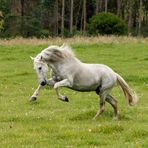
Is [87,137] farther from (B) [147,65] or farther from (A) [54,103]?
(B) [147,65]

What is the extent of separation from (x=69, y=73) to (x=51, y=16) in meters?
65.1

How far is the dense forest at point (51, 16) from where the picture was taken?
66250mm

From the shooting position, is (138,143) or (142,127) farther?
(142,127)

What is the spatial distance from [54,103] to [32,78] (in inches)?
290

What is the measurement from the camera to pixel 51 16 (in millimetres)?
77062

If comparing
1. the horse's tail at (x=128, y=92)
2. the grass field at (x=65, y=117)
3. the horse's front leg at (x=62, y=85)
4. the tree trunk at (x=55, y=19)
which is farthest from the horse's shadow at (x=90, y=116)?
the tree trunk at (x=55, y=19)

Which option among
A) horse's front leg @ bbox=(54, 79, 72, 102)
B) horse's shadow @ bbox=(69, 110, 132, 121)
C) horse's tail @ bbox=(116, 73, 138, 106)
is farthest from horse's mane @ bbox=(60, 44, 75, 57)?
horse's shadow @ bbox=(69, 110, 132, 121)

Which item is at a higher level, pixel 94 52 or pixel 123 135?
pixel 123 135

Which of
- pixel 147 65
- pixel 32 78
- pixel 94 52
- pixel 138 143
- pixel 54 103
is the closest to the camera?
pixel 138 143

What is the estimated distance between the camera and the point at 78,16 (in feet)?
278

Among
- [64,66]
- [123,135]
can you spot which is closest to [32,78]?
[64,66]

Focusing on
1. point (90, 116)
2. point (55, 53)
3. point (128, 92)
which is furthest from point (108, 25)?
point (55, 53)

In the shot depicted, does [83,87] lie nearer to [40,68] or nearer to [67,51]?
[67,51]

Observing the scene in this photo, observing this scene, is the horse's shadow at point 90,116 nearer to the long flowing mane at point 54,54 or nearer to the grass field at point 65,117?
the grass field at point 65,117
